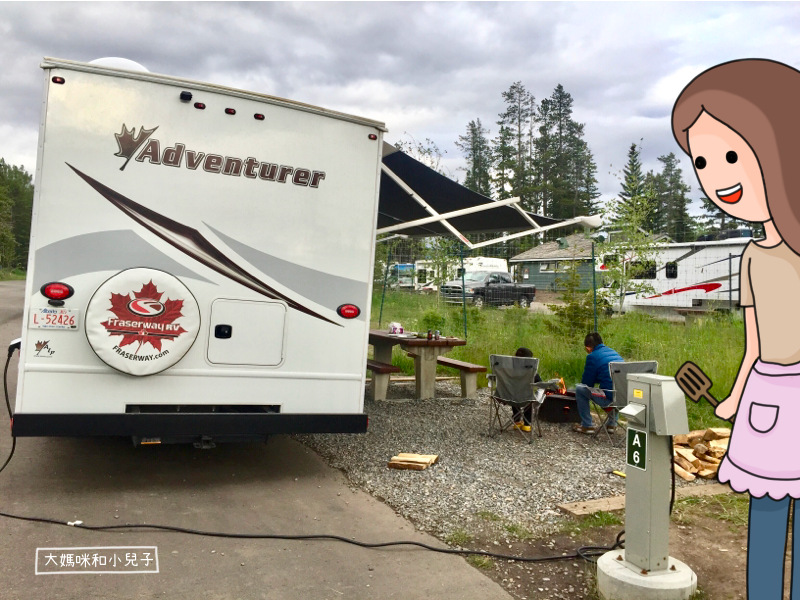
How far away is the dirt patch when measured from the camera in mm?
3781

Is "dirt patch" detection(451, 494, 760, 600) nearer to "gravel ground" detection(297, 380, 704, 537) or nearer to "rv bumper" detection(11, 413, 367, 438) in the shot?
"gravel ground" detection(297, 380, 704, 537)

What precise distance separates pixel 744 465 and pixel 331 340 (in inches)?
129

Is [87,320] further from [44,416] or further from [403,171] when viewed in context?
[403,171]

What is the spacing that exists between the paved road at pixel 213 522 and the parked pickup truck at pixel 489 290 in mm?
8152

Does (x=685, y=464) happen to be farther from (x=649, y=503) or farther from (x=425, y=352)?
(x=425, y=352)

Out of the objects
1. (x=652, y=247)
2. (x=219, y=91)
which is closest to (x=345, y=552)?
(x=219, y=91)

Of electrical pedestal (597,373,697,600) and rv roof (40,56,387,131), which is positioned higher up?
rv roof (40,56,387,131)

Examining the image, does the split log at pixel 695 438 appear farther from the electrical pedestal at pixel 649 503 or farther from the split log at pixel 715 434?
the electrical pedestal at pixel 649 503

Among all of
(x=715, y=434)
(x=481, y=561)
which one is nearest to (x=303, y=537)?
(x=481, y=561)

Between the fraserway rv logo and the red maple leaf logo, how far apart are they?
912mm

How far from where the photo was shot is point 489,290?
18625 millimetres

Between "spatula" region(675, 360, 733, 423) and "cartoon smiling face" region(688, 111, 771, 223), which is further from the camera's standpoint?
"spatula" region(675, 360, 733, 423)

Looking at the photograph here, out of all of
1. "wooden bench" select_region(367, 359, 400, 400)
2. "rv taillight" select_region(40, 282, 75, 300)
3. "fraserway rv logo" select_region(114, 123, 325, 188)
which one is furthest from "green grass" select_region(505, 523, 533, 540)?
"wooden bench" select_region(367, 359, 400, 400)

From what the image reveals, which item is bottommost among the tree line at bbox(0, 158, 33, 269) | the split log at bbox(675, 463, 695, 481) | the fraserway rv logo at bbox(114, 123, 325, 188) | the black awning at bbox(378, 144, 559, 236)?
the split log at bbox(675, 463, 695, 481)
